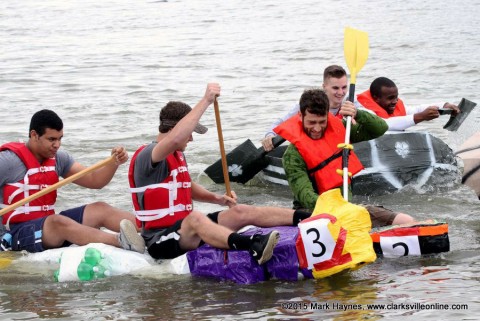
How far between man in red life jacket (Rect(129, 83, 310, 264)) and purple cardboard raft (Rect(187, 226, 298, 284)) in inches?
3.8

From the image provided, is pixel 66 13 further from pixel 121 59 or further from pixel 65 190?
pixel 65 190

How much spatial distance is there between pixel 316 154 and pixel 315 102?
0.41 meters

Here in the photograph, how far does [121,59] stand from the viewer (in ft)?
64.4

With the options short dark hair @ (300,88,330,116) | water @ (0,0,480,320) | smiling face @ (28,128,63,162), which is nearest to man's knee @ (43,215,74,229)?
water @ (0,0,480,320)

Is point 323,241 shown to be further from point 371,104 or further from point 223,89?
point 223,89

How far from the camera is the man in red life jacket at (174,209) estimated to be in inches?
248

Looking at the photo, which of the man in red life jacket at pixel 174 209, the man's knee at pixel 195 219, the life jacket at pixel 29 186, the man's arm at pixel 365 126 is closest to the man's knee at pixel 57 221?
the life jacket at pixel 29 186

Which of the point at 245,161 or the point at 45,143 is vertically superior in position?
the point at 45,143

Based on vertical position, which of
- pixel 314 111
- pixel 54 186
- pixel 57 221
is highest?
pixel 314 111

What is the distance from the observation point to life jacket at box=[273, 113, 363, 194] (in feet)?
22.8

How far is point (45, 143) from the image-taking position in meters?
6.82

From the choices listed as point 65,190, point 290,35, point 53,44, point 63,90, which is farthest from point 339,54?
point 65,190

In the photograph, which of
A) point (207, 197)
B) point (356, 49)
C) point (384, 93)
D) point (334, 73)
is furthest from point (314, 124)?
point (384, 93)

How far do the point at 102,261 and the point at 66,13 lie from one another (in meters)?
22.9
